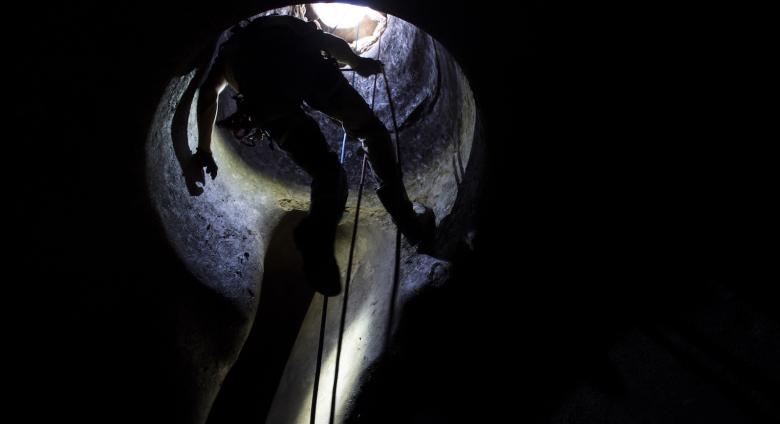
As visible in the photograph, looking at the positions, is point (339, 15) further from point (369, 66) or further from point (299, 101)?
point (299, 101)

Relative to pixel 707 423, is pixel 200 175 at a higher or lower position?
higher

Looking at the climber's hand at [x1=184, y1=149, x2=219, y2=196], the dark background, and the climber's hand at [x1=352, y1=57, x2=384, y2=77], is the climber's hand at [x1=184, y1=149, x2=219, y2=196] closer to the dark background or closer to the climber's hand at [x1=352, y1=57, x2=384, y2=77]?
the dark background

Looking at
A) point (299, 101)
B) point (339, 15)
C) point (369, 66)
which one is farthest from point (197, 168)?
point (339, 15)

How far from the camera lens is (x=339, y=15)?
5469mm

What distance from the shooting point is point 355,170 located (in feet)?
15.4

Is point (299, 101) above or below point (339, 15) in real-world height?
below

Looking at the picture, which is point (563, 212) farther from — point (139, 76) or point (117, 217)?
point (117, 217)

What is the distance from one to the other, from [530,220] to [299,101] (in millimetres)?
1475

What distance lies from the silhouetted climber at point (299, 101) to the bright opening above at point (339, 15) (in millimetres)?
2923

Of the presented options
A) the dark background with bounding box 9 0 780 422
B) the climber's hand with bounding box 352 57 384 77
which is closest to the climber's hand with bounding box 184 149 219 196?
the dark background with bounding box 9 0 780 422

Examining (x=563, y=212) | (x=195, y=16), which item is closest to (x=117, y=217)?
(x=195, y=16)

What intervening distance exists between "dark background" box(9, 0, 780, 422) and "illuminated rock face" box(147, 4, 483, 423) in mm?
286

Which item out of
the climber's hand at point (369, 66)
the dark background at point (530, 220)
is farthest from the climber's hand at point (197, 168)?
the climber's hand at point (369, 66)

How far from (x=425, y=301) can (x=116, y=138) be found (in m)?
1.93
